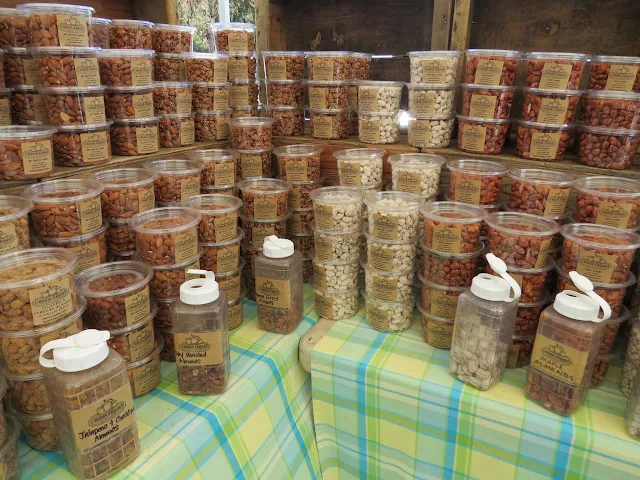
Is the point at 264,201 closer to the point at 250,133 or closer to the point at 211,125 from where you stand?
the point at 250,133

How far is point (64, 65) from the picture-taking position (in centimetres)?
119

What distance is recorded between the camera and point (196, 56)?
1623mm

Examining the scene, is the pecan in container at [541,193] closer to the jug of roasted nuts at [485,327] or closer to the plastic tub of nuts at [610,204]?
the plastic tub of nuts at [610,204]

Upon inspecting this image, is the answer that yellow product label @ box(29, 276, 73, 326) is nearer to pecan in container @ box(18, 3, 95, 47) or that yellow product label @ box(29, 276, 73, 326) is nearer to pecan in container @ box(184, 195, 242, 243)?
pecan in container @ box(184, 195, 242, 243)

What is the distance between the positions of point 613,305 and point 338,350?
680mm

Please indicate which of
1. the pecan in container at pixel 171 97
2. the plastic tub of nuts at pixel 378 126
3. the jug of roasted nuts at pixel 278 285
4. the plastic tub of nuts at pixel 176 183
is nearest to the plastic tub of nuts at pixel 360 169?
the plastic tub of nuts at pixel 378 126

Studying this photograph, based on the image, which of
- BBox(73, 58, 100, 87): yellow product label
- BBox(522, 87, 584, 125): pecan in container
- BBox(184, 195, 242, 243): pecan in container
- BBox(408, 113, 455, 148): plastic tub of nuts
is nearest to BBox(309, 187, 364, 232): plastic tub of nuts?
BBox(184, 195, 242, 243): pecan in container

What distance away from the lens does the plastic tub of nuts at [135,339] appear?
997 mm

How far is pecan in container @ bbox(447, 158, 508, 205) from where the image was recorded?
1.32m

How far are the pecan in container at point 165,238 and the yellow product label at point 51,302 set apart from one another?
23 cm

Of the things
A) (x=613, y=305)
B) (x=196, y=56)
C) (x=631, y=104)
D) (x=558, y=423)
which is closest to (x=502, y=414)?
(x=558, y=423)

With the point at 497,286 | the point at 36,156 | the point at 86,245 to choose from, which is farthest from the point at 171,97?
the point at 497,286

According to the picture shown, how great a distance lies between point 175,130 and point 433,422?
4.01ft

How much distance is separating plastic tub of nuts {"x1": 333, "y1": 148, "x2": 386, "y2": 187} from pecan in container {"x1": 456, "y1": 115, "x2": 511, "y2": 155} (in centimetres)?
29
